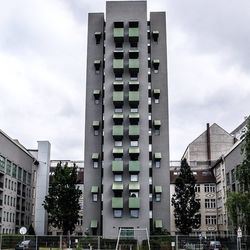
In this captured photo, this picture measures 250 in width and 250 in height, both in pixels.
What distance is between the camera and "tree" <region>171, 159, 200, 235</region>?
82.4 metres

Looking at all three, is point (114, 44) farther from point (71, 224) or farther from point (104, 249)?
point (104, 249)

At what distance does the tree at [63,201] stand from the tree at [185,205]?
18324 mm

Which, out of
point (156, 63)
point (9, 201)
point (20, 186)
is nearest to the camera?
point (156, 63)

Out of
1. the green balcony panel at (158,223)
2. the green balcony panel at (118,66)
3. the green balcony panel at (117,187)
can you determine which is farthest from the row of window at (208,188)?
the green balcony panel at (118,66)

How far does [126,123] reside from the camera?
249ft

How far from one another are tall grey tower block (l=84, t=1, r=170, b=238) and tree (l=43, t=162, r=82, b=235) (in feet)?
13.1

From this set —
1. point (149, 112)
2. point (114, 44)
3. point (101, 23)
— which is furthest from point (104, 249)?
point (101, 23)

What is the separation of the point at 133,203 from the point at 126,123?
518 inches

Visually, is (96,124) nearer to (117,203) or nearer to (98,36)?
(117,203)

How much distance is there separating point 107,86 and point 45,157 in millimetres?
31555

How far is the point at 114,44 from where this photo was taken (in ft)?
259

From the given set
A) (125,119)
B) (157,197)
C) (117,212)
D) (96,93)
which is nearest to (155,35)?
(96,93)

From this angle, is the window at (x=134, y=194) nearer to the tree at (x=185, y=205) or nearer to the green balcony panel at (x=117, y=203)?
the green balcony panel at (x=117, y=203)

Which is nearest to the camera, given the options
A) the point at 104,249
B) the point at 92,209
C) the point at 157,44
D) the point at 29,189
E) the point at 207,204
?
the point at 104,249
